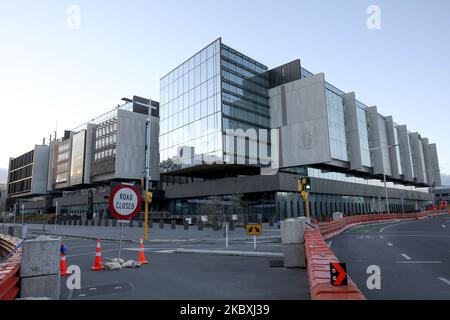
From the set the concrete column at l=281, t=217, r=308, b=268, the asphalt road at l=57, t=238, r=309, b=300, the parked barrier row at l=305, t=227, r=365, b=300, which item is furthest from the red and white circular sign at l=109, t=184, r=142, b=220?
the parked barrier row at l=305, t=227, r=365, b=300

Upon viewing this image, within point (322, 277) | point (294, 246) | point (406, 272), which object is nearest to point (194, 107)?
point (294, 246)

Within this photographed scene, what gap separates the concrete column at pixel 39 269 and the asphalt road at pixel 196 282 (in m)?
0.70

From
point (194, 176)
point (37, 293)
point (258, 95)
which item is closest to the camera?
point (37, 293)

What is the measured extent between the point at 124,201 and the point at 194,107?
45.1 m

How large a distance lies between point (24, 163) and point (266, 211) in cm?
9487

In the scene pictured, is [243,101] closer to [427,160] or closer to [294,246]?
[294,246]

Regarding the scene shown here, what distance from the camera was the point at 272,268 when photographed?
9430mm

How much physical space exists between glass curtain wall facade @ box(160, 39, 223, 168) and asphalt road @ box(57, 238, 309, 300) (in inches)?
1472

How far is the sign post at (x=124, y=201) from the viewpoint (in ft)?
30.6

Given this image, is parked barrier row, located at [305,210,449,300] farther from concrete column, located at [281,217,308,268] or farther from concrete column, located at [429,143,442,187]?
concrete column, located at [429,143,442,187]

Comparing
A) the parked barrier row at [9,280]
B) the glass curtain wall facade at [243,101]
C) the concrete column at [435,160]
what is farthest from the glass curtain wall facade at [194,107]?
the concrete column at [435,160]

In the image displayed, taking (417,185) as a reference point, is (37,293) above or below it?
below
